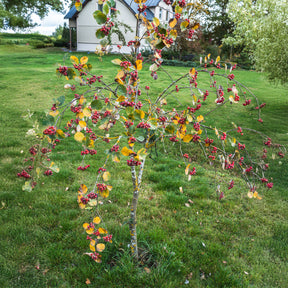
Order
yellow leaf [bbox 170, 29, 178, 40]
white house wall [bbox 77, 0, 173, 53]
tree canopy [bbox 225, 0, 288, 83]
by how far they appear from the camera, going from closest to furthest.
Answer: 1. yellow leaf [bbox 170, 29, 178, 40]
2. tree canopy [bbox 225, 0, 288, 83]
3. white house wall [bbox 77, 0, 173, 53]

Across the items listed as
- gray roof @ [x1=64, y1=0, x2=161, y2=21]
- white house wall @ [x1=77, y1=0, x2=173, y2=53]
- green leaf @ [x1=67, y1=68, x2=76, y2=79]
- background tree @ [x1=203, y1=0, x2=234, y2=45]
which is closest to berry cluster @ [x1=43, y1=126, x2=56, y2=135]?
green leaf @ [x1=67, y1=68, x2=76, y2=79]

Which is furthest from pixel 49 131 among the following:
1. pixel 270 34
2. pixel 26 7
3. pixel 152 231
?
pixel 26 7

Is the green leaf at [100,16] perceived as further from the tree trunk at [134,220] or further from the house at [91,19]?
the house at [91,19]

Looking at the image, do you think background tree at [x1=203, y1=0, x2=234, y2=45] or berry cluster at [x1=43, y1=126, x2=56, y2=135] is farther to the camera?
background tree at [x1=203, y1=0, x2=234, y2=45]

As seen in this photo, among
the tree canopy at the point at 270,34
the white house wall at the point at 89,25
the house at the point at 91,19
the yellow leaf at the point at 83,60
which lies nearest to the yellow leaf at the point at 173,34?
the yellow leaf at the point at 83,60

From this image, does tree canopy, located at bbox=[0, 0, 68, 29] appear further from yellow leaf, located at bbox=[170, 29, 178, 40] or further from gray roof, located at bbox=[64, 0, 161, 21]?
yellow leaf, located at bbox=[170, 29, 178, 40]

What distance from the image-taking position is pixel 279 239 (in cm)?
361

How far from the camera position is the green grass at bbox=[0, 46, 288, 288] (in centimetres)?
283

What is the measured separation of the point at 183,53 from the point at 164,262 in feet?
87.7

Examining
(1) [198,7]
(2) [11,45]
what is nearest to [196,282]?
(1) [198,7]

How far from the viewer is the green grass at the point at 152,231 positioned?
283cm

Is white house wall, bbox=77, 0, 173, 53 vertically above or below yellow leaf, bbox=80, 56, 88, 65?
above

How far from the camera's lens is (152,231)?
3.45 metres

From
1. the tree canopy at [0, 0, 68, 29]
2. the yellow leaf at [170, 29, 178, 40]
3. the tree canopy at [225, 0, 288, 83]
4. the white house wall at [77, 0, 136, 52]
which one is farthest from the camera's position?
the white house wall at [77, 0, 136, 52]
